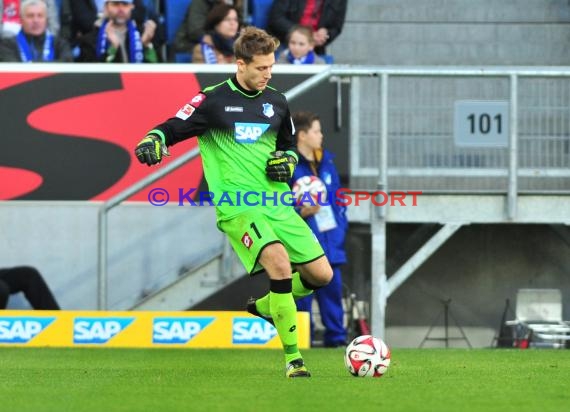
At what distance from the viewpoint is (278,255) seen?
877cm

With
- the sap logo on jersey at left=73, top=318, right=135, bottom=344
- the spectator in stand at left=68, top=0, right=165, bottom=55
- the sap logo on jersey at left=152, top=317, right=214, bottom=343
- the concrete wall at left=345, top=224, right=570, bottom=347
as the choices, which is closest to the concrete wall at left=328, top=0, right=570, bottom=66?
the concrete wall at left=345, top=224, right=570, bottom=347

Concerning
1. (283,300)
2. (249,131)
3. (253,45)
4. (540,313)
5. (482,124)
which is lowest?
(540,313)

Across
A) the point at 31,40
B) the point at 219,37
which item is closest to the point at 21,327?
the point at 31,40

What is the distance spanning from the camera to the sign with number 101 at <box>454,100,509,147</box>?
1306cm

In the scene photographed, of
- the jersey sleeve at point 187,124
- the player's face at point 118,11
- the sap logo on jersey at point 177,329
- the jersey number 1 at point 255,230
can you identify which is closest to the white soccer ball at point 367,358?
the jersey number 1 at point 255,230

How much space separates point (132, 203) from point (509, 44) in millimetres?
5036

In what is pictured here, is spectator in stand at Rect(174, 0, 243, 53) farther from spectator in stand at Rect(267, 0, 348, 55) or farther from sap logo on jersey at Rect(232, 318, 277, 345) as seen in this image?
sap logo on jersey at Rect(232, 318, 277, 345)

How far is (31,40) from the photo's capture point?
14.4 metres

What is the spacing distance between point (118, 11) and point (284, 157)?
582cm

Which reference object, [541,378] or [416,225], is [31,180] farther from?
[541,378]

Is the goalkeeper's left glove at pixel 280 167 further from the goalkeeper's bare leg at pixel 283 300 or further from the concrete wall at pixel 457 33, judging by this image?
the concrete wall at pixel 457 33

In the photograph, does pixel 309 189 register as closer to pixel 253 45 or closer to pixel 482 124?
pixel 482 124

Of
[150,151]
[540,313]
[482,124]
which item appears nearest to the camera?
[150,151]

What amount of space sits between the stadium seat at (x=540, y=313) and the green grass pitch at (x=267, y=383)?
230 cm
